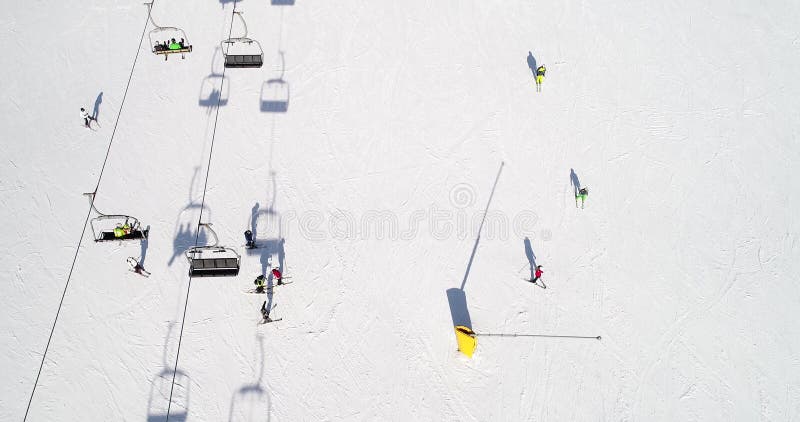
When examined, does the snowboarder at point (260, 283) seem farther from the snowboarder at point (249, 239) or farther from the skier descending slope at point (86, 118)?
the skier descending slope at point (86, 118)

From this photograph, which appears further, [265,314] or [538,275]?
[538,275]

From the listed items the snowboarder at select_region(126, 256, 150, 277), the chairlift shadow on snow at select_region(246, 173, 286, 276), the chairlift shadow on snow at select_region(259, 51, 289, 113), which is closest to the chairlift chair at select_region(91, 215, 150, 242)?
the snowboarder at select_region(126, 256, 150, 277)

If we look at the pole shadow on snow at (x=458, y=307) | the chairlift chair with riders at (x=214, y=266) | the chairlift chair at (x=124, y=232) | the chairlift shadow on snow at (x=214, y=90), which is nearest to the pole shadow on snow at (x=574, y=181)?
the pole shadow on snow at (x=458, y=307)

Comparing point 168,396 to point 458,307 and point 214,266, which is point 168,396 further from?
point 458,307

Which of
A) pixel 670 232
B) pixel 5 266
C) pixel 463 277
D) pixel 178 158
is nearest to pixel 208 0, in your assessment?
pixel 178 158

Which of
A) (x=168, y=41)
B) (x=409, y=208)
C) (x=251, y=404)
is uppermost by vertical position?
(x=168, y=41)

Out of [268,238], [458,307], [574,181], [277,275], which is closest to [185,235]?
[268,238]

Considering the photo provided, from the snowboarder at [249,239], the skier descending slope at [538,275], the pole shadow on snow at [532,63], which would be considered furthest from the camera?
the pole shadow on snow at [532,63]
